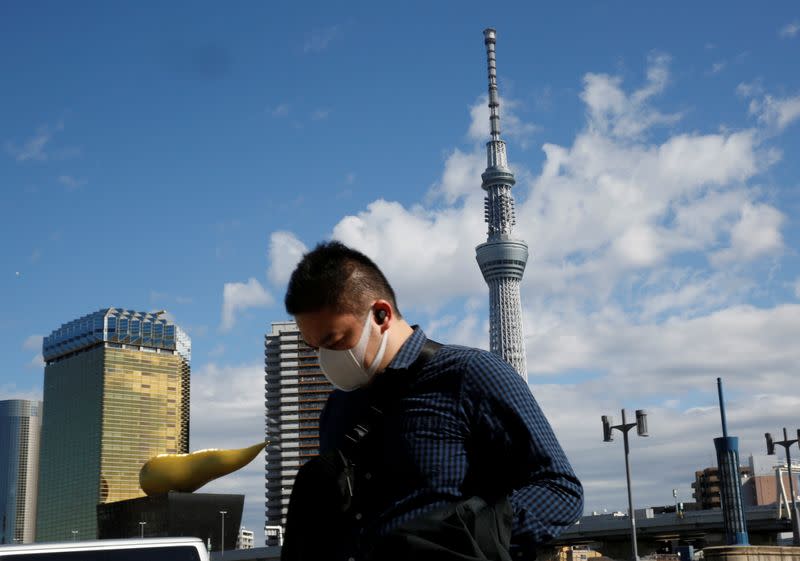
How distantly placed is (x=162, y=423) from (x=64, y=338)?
3041 centimetres

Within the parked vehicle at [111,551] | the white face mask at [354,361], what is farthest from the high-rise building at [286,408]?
the white face mask at [354,361]

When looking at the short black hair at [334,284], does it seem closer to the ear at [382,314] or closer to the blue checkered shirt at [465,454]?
the ear at [382,314]

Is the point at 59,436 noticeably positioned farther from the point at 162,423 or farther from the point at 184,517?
the point at 184,517

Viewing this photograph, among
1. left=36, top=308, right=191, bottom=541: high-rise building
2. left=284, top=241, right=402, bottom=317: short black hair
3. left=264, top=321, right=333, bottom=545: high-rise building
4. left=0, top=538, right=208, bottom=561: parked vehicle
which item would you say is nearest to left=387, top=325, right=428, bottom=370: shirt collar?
left=284, top=241, right=402, bottom=317: short black hair

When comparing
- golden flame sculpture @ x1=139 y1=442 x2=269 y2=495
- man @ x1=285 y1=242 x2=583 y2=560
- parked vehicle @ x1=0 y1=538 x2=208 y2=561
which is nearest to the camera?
man @ x1=285 y1=242 x2=583 y2=560

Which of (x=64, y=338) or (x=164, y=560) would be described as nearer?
(x=164, y=560)

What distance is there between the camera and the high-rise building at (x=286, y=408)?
171 m

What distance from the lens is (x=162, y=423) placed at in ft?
600

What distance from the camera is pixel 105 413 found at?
573 ft

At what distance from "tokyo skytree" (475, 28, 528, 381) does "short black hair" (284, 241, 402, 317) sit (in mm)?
135465

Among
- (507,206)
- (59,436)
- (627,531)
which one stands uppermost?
(507,206)

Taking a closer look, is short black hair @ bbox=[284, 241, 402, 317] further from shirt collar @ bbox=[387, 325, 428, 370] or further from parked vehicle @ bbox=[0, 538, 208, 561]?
parked vehicle @ bbox=[0, 538, 208, 561]

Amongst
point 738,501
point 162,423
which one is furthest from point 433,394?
point 162,423

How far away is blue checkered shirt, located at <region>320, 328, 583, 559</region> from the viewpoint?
2.41 meters
